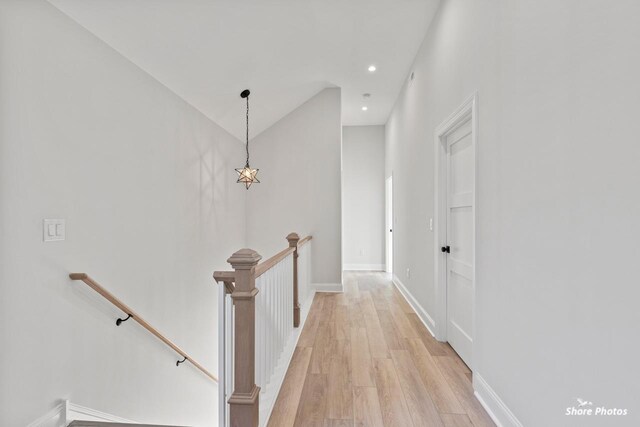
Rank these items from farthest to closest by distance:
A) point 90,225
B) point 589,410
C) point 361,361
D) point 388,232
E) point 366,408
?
point 388,232 → point 361,361 → point 90,225 → point 366,408 → point 589,410

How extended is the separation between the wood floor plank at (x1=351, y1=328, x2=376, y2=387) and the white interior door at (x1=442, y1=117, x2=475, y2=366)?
776 mm

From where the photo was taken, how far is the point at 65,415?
1.95m

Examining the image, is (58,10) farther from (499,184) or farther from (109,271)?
(499,184)

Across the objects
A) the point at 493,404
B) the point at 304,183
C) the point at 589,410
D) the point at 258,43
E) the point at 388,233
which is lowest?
the point at 493,404

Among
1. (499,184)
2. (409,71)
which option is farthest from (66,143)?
(409,71)

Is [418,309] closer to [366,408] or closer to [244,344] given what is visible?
[366,408]

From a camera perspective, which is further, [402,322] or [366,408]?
[402,322]

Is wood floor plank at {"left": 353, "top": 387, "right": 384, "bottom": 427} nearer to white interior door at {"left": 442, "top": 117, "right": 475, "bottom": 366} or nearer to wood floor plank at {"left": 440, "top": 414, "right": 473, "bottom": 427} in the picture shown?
wood floor plank at {"left": 440, "top": 414, "right": 473, "bottom": 427}

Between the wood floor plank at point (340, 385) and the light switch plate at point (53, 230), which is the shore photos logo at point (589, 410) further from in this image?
the light switch plate at point (53, 230)

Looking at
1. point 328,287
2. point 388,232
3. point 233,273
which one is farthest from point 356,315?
point 388,232

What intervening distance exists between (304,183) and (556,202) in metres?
4.18

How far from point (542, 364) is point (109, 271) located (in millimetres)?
2797

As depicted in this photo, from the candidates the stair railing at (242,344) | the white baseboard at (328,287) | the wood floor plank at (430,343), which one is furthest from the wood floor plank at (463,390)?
the white baseboard at (328,287)

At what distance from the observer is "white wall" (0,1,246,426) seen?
5.72 ft
